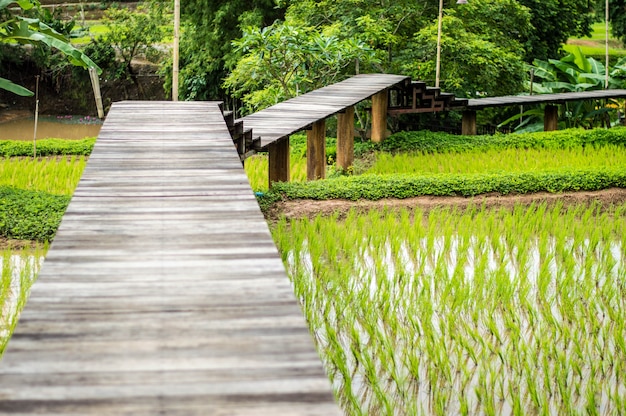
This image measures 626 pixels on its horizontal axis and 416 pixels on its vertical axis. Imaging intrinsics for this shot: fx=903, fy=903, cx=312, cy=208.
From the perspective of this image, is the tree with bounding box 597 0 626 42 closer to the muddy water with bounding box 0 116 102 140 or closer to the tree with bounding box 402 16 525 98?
the tree with bounding box 402 16 525 98

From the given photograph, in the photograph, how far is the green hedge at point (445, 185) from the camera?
748 cm

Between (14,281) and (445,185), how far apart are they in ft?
12.4

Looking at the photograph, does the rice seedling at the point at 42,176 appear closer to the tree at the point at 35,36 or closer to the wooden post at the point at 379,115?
the tree at the point at 35,36

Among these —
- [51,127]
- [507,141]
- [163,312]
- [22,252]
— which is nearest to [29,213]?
[22,252]

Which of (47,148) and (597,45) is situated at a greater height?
(597,45)

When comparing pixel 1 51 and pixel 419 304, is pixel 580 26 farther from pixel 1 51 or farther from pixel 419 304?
pixel 419 304

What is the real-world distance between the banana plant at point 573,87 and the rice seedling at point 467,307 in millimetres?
7298

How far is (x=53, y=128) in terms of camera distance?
18328 millimetres

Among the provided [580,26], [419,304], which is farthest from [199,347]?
[580,26]

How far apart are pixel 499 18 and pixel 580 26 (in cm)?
552

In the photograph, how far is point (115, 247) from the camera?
2939 millimetres

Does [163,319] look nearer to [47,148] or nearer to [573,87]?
[47,148]

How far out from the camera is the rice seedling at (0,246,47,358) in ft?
14.9

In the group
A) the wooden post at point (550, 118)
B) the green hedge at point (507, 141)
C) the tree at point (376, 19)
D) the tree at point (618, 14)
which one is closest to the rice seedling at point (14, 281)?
the green hedge at point (507, 141)
